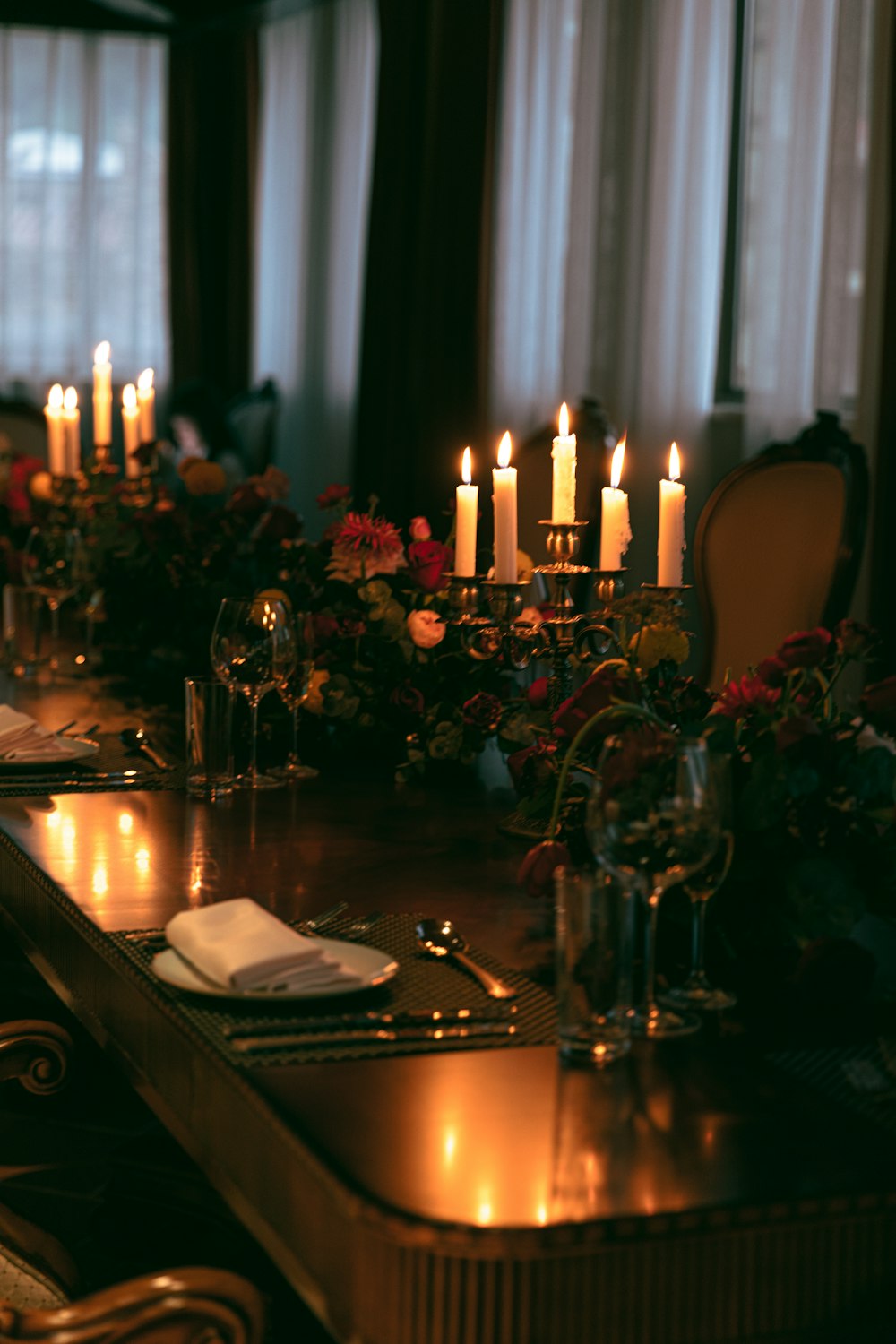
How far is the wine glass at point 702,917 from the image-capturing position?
46.5 inches

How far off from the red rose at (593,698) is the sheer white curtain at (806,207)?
9.51 feet

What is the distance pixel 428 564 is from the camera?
2.07 meters

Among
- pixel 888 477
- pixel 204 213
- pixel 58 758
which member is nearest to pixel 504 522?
pixel 58 758

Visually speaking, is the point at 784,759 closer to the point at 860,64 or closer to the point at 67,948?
the point at 67,948

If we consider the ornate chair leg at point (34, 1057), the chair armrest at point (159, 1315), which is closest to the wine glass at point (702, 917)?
the chair armrest at point (159, 1315)

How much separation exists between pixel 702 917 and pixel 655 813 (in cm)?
15

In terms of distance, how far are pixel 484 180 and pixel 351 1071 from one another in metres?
4.83

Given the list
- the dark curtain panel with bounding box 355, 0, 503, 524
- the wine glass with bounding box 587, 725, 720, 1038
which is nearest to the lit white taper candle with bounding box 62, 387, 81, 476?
the wine glass with bounding box 587, 725, 720, 1038

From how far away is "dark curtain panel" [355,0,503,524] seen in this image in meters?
5.57

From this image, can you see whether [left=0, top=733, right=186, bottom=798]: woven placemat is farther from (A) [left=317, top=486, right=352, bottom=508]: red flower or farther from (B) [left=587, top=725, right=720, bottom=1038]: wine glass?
(B) [left=587, top=725, right=720, bottom=1038]: wine glass

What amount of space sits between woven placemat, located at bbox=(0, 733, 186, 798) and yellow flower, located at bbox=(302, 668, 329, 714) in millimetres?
167

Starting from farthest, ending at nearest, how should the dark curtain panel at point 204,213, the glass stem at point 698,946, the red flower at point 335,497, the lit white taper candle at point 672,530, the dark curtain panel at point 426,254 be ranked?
1. the dark curtain panel at point 204,213
2. the dark curtain panel at point 426,254
3. the red flower at point 335,497
4. the lit white taper candle at point 672,530
5. the glass stem at point 698,946

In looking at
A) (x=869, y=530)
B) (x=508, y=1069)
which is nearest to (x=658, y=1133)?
(x=508, y=1069)

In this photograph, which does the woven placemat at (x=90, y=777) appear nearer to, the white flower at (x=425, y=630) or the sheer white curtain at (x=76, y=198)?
the white flower at (x=425, y=630)
